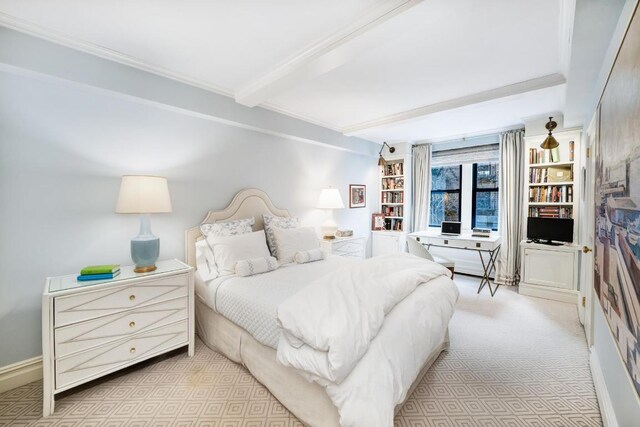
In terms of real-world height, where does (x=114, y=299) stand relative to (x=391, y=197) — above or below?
below

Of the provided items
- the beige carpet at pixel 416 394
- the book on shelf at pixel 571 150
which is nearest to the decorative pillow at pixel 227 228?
the beige carpet at pixel 416 394

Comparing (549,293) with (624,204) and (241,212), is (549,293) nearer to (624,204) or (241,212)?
(624,204)

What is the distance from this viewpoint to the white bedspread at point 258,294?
1856mm

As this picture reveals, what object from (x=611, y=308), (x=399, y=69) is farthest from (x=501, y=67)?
(x=611, y=308)

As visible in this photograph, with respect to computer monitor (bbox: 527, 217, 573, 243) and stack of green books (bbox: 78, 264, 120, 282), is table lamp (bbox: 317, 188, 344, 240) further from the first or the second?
computer monitor (bbox: 527, 217, 573, 243)

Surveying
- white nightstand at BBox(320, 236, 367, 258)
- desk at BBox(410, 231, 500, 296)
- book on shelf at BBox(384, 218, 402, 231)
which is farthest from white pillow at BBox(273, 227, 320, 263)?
book on shelf at BBox(384, 218, 402, 231)

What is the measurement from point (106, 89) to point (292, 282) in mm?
2220

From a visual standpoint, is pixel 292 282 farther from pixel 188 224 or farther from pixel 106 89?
pixel 106 89

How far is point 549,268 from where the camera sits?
370 centimetres

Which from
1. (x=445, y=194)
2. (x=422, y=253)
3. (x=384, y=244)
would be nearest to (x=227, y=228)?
(x=422, y=253)

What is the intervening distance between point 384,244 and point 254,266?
10.9 ft

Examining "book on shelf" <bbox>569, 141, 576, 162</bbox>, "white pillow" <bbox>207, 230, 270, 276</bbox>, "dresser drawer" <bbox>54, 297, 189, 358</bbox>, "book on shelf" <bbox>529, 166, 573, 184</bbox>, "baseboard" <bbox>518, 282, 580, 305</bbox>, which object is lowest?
"baseboard" <bbox>518, 282, 580, 305</bbox>

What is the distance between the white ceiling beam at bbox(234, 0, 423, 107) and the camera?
1.72 m

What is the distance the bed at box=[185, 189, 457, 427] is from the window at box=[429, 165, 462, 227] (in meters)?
3.06
